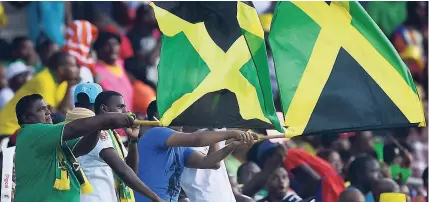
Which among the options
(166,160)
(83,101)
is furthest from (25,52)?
(166,160)

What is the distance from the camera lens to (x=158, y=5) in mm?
10078

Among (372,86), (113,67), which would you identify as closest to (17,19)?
(113,67)

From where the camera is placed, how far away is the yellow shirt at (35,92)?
500 inches

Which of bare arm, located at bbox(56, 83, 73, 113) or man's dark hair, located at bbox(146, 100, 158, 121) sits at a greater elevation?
man's dark hair, located at bbox(146, 100, 158, 121)

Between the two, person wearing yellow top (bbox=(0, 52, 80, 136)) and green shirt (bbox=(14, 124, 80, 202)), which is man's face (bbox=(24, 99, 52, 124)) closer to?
green shirt (bbox=(14, 124, 80, 202))

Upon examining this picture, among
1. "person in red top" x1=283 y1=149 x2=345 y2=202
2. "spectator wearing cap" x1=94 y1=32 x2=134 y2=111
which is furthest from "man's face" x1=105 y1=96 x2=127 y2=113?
"spectator wearing cap" x1=94 y1=32 x2=134 y2=111

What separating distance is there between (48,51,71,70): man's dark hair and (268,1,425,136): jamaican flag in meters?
3.68

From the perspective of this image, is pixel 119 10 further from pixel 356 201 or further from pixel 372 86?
pixel 372 86

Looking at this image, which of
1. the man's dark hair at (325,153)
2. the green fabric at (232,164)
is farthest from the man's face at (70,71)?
the man's dark hair at (325,153)

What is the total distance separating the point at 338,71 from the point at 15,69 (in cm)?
555

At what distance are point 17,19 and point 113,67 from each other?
7.93 feet

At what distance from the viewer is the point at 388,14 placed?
1888cm

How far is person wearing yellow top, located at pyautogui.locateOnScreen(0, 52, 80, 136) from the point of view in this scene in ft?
41.8

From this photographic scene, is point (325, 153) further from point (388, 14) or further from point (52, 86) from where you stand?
point (388, 14)
